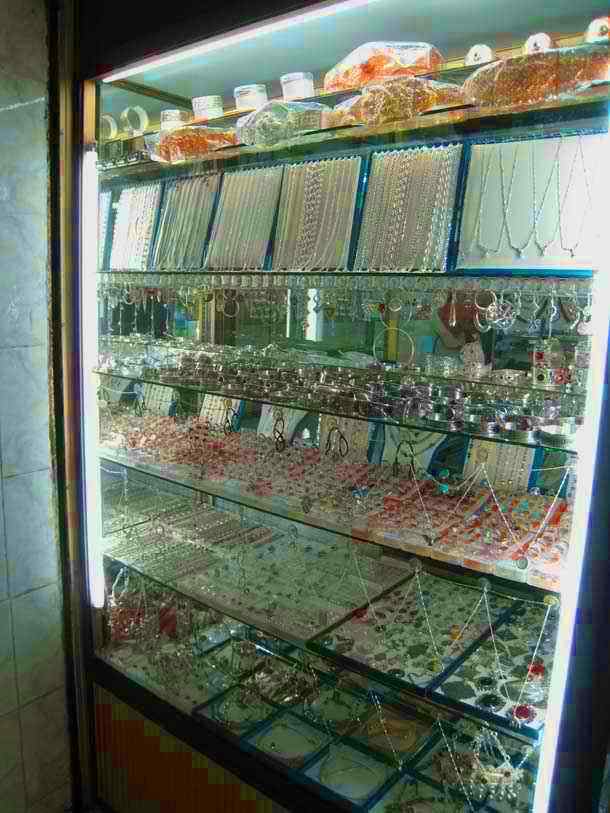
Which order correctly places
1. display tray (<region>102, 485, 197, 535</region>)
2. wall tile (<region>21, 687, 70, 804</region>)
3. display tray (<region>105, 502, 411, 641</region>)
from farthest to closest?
display tray (<region>102, 485, 197, 535</region>)
wall tile (<region>21, 687, 70, 804</region>)
display tray (<region>105, 502, 411, 641</region>)

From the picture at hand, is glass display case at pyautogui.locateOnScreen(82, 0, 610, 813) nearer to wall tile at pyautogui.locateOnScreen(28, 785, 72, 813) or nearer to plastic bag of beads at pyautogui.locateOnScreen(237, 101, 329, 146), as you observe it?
plastic bag of beads at pyautogui.locateOnScreen(237, 101, 329, 146)

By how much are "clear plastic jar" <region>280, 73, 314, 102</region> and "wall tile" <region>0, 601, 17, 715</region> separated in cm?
150

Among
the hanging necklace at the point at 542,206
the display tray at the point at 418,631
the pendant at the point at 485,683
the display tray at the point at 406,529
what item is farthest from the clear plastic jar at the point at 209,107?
the pendant at the point at 485,683

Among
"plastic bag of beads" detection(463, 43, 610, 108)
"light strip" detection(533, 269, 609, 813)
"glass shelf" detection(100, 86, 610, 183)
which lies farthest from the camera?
"glass shelf" detection(100, 86, 610, 183)

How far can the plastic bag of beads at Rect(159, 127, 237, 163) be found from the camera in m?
1.68

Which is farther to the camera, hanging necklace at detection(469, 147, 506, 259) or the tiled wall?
the tiled wall

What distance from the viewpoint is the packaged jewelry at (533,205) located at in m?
1.30

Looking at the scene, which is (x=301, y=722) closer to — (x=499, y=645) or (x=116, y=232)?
(x=499, y=645)

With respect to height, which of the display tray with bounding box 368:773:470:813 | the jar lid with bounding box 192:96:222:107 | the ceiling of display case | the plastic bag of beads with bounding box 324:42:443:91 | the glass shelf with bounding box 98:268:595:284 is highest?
the ceiling of display case

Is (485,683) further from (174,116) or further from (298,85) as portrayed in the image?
(174,116)

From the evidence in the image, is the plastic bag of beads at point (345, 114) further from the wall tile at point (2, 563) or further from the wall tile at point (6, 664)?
the wall tile at point (6, 664)

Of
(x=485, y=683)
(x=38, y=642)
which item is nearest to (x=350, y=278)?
(x=485, y=683)

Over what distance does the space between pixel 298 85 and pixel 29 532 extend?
1.33 meters

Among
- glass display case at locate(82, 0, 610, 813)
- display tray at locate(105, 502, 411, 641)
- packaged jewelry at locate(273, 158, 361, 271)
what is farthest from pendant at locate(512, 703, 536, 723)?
packaged jewelry at locate(273, 158, 361, 271)
